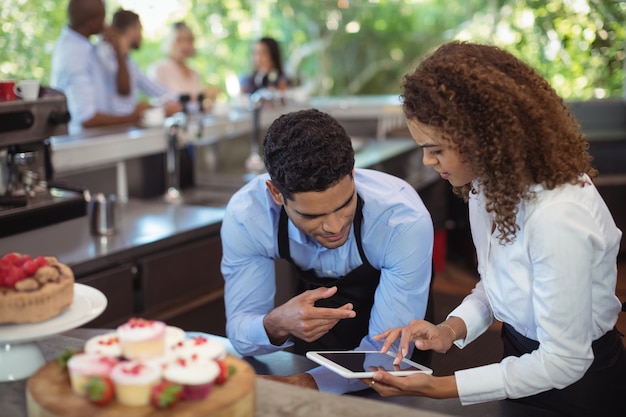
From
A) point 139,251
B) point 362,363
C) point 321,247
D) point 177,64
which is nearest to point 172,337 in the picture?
point 362,363

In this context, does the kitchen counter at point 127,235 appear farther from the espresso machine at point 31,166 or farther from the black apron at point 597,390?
the black apron at point 597,390

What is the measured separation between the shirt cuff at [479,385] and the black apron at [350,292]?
1.49ft

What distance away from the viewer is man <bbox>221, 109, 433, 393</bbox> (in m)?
1.78

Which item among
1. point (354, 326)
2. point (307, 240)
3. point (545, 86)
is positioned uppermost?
point (545, 86)

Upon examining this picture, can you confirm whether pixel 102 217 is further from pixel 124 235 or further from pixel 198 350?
pixel 198 350

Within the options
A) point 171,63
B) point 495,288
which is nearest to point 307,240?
point 495,288

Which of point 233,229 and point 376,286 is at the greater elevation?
point 233,229

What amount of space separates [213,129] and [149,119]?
35 cm

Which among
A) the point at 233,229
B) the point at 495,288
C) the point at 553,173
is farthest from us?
the point at 233,229

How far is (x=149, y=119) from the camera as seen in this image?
12.8ft

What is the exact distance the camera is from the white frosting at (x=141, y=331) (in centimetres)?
116

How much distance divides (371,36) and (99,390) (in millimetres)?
5611

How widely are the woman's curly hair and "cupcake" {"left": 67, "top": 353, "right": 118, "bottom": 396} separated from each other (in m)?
0.75

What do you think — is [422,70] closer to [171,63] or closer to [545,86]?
[545,86]
